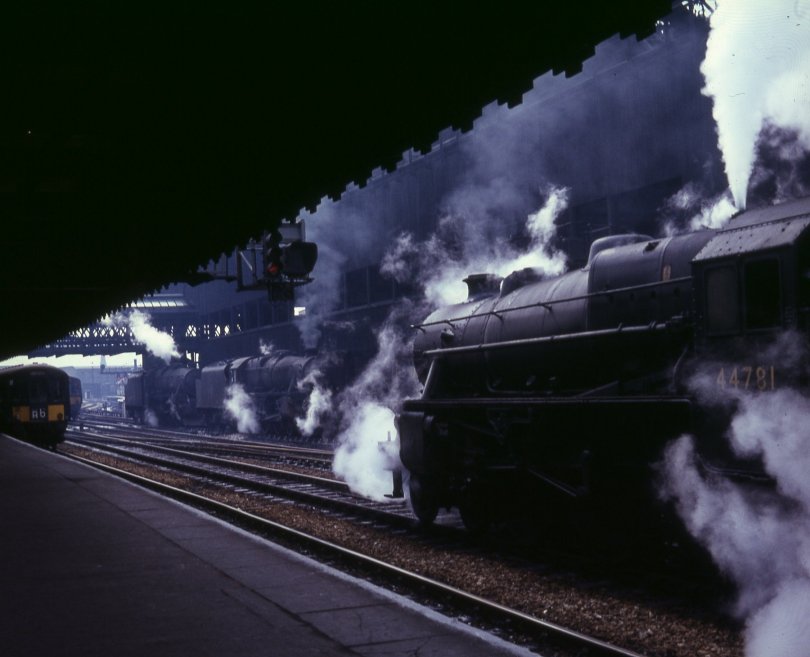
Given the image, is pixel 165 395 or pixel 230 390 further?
pixel 165 395

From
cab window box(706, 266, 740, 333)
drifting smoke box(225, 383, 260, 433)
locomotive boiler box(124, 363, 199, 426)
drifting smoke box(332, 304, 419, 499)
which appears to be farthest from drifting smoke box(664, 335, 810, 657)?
locomotive boiler box(124, 363, 199, 426)

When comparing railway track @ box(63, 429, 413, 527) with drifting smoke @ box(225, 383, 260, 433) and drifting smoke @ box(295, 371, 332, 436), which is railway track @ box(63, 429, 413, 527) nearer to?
drifting smoke @ box(295, 371, 332, 436)

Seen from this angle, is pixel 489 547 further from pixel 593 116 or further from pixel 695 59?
pixel 593 116

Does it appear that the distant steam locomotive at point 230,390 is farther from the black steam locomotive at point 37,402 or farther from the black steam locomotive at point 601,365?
the black steam locomotive at point 601,365

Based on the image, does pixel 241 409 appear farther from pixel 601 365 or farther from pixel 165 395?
pixel 601 365

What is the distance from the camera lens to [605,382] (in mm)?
8906

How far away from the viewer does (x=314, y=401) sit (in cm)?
3195

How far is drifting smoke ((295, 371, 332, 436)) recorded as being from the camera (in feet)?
103

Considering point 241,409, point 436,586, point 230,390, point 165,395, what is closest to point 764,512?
point 436,586

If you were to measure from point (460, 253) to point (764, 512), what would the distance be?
23.2 meters

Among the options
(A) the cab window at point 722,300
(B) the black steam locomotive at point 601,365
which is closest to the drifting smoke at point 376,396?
(B) the black steam locomotive at point 601,365

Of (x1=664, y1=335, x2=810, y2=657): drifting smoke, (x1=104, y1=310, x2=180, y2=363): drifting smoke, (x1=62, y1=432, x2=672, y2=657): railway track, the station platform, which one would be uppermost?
(x1=104, y1=310, x2=180, y2=363): drifting smoke

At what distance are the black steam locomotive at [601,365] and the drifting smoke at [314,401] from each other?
18.8m

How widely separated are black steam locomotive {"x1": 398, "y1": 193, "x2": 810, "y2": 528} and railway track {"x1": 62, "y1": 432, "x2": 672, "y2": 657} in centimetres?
120
